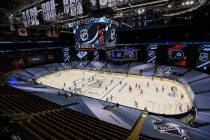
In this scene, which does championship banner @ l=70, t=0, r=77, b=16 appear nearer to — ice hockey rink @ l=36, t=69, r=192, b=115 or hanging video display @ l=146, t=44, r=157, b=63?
ice hockey rink @ l=36, t=69, r=192, b=115

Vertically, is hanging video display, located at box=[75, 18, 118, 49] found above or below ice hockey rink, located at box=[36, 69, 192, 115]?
above

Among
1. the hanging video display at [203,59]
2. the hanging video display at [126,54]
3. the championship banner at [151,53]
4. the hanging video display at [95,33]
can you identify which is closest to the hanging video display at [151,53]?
the championship banner at [151,53]

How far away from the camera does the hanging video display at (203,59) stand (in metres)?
18.1

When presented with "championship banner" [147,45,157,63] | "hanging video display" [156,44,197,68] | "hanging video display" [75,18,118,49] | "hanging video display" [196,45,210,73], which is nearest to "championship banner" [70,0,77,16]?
"hanging video display" [75,18,118,49]

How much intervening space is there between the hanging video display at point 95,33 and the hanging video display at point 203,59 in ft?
40.5

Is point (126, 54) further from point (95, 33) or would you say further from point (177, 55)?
point (95, 33)

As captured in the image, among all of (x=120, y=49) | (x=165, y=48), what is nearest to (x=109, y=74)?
(x=120, y=49)

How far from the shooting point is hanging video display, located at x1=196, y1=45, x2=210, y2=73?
1811 centimetres

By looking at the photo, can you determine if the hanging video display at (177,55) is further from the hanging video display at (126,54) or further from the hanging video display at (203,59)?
the hanging video display at (126,54)

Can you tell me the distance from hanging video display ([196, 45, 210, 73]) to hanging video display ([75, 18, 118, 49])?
12356 mm

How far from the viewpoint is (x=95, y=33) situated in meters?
12.2

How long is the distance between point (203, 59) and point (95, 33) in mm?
13849

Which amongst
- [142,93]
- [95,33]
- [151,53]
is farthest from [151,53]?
[95,33]

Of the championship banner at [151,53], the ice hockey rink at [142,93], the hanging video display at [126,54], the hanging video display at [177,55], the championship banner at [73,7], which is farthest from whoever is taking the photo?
the hanging video display at [126,54]
